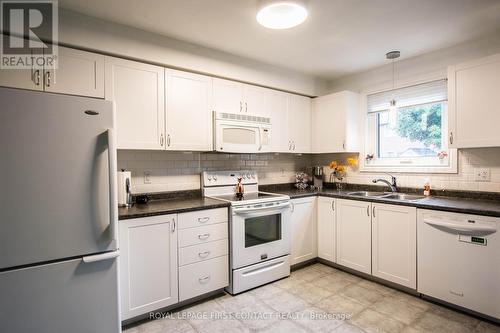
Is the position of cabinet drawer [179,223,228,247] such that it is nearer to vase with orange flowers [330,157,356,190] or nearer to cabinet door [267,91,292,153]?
cabinet door [267,91,292,153]

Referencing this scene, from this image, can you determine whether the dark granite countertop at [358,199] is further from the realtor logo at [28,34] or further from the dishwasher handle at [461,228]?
the realtor logo at [28,34]

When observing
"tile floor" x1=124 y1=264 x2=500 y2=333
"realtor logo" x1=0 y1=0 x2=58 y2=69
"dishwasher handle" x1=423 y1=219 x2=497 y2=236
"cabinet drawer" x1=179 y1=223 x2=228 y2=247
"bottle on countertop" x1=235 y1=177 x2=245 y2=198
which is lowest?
"tile floor" x1=124 y1=264 x2=500 y2=333

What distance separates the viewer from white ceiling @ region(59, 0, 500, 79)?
6.52ft

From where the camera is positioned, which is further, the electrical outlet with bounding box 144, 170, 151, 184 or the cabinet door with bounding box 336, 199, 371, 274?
the cabinet door with bounding box 336, 199, 371, 274

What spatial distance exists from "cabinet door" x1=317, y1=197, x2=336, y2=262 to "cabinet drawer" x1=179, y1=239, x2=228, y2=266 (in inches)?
51.6

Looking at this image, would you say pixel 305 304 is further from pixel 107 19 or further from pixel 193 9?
pixel 107 19

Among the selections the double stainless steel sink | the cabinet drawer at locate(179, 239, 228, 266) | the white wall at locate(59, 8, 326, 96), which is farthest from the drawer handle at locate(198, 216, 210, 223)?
the double stainless steel sink

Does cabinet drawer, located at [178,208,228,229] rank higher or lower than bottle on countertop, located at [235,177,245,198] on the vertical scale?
lower

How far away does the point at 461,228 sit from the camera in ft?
7.06

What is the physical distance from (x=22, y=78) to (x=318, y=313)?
2889 mm

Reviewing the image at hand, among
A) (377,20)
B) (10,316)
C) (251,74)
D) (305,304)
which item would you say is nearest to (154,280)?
(10,316)

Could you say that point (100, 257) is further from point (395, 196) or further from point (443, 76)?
point (443, 76)

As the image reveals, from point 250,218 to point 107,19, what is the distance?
2.11 m

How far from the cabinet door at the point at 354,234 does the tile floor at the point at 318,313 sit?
0.84 ft
